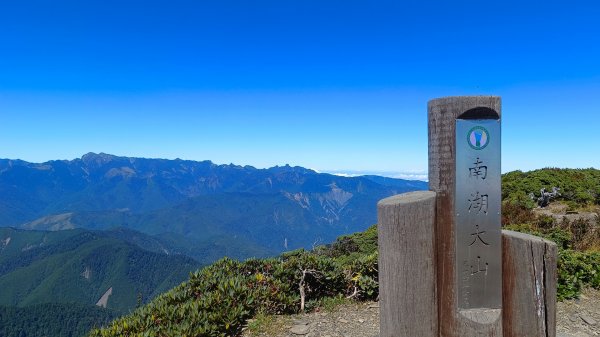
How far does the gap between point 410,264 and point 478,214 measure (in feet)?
2.63

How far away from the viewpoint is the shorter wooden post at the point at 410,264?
3.82m

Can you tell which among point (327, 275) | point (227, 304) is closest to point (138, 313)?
point (227, 304)

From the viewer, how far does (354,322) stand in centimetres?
651

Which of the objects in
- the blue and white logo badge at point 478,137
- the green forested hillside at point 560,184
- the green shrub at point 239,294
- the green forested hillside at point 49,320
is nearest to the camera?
the blue and white logo badge at point 478,137

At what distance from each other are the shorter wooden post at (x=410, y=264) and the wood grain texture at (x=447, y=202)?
87 mm

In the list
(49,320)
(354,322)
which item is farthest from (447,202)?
(49,320)

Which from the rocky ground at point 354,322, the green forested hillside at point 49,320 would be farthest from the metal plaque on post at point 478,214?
the green forested hillside at point 49,320

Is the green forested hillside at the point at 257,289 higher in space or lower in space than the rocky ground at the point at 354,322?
higher

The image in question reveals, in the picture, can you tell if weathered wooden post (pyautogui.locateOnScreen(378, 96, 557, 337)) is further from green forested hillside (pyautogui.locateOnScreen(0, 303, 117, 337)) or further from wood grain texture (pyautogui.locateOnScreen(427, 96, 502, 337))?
green forested hillside (pyautogui.locateOnScreen(0, 303, 117, 337))

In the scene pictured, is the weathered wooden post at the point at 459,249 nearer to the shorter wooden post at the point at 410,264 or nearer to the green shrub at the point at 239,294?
the shorter wooden post at the point at 410,264

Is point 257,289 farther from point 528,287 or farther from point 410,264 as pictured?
point 528,287

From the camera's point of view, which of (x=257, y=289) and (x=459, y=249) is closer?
(x=459, y=249)

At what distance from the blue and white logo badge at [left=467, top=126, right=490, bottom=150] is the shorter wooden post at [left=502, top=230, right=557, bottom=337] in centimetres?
100

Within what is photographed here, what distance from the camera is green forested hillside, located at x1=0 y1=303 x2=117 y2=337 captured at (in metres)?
119
